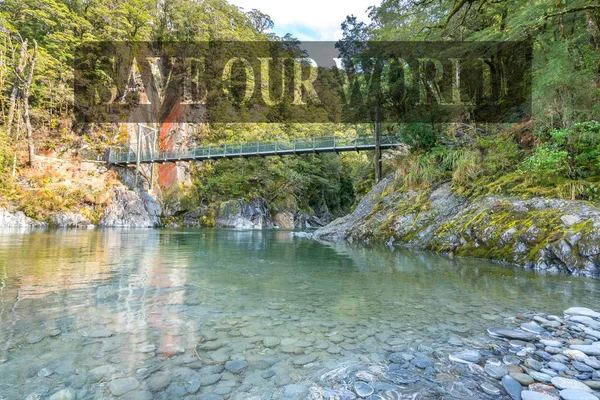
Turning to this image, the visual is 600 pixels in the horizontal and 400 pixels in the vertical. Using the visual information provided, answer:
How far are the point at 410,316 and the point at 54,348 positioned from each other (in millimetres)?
2826

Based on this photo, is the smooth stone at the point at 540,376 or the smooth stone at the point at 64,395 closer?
the smooth stone at the point at 64,395

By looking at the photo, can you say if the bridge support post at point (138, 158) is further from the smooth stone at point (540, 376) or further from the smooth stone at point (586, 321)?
the smooth stone at point (540, 376)

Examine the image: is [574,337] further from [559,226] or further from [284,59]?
[284,59]

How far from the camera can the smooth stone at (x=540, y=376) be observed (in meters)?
1.72

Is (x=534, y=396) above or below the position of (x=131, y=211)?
below

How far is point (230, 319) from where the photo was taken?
284cm

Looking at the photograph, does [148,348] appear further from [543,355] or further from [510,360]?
[543,355]

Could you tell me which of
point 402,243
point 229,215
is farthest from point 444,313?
point 229,215

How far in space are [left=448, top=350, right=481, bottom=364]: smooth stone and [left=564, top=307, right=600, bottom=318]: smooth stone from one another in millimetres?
1561

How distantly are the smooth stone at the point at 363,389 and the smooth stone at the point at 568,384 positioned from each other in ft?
3.17

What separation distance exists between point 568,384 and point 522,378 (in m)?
0.20

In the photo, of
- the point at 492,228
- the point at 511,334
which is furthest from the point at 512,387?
the point at 492,228

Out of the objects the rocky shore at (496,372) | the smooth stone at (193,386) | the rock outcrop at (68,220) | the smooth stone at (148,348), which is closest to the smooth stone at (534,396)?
the rocky shore at (496,372)

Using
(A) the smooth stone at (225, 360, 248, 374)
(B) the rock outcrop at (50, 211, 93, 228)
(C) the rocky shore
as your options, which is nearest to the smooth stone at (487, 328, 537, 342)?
(C) the rocky shore
